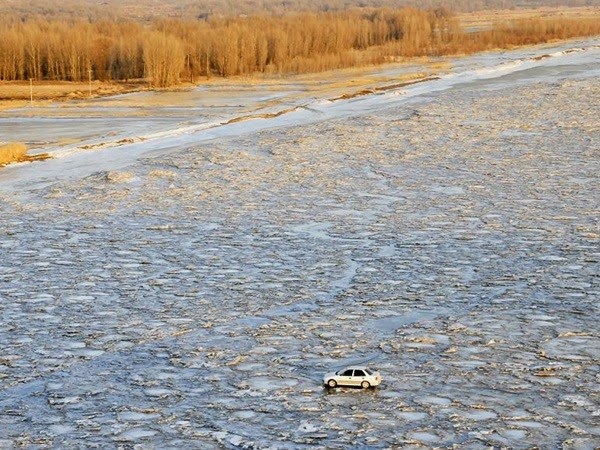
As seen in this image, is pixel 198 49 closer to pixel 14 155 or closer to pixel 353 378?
pixel 14 155

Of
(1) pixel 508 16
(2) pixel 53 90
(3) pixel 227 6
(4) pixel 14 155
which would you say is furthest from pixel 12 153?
(3) pixel 227 6

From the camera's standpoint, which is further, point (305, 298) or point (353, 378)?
point (305, 298)

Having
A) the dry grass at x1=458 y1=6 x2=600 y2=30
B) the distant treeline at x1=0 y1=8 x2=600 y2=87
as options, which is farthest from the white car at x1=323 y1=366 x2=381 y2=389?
the dry grass at x1=458 y1=6 x2=600 y2=30

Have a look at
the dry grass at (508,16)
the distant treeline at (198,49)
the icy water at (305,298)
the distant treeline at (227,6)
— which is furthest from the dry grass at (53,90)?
the distant treeline at (227,6)

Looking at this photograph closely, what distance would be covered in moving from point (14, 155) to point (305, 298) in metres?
11.6

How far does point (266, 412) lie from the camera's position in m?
6.30

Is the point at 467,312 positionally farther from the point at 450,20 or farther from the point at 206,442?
the point at 450,20

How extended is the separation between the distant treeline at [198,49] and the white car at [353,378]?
105 feet

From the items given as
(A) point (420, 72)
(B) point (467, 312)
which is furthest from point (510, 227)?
(A) point (420, 72)

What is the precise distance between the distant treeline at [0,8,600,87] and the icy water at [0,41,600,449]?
23745 mm

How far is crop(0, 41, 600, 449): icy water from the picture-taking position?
619 centimetres

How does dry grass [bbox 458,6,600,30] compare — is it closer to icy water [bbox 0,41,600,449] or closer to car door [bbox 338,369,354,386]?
icy water [bbox 0,41,600,449]

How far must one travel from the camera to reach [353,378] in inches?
258

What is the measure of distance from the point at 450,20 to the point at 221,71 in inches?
1011
